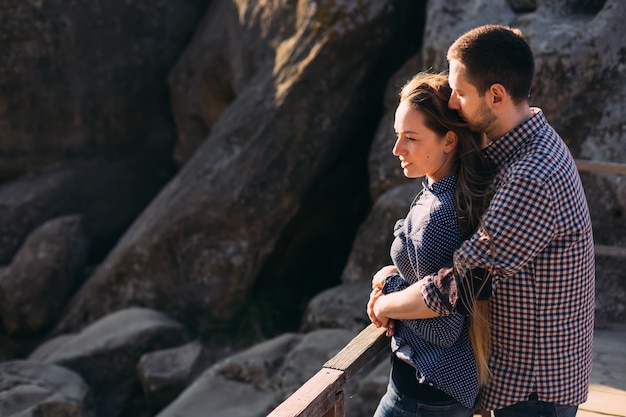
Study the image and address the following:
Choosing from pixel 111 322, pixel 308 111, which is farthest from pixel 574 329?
pixel 111 322

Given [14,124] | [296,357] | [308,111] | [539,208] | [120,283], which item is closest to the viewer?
[539,208]

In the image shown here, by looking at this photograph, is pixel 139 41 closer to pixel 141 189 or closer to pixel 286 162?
pixel 141 189

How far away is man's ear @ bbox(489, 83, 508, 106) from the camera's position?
192 centimetres

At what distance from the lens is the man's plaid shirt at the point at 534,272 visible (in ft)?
5.92

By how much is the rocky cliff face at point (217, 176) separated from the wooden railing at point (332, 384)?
2.05 metres

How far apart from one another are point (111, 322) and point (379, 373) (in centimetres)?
265

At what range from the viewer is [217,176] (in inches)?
254

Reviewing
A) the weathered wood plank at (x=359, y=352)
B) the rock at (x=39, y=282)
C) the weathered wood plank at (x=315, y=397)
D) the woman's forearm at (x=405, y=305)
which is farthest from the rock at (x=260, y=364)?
the woman's forearm at (x=405, y=305)

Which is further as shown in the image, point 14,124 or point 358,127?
point 14,124

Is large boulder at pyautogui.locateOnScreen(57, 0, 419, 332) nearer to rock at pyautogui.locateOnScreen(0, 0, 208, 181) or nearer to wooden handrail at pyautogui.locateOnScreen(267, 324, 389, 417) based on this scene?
rock at pyautogui.locateOnScreen(0, 0, 208, 181)

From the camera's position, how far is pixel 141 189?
27.5ft

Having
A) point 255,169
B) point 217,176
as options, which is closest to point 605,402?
point 255,169

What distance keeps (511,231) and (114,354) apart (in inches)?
184

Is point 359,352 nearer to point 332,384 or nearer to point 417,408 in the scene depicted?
point 332,384
